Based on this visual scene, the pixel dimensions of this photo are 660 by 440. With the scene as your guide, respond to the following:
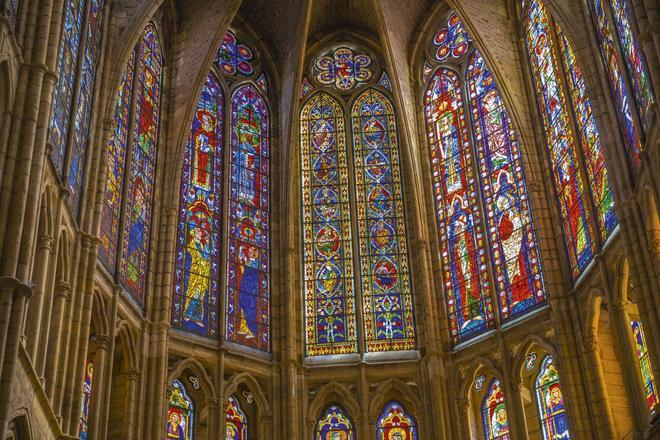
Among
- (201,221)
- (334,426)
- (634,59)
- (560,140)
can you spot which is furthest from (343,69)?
(634,59)

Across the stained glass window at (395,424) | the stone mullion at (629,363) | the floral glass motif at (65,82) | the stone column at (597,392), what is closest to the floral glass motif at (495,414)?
the stained glass window at (395,424)

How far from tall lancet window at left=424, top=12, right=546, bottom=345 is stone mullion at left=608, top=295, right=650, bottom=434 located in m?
A: 2.62

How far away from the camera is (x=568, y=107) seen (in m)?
19.5

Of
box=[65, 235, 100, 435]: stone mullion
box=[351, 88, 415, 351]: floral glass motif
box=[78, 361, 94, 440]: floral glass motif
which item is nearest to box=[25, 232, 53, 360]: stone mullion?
box=[65, 235, 100, 435]: stone mullion

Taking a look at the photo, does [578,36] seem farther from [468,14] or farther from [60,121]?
[60,121]

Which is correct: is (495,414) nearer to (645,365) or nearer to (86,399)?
(645,365)

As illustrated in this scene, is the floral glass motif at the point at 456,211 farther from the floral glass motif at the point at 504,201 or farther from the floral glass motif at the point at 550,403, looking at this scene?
the floral glass motif at the point at 550,403

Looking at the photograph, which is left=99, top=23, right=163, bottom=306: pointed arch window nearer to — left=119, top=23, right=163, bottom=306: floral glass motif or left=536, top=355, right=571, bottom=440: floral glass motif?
left=119, top=23, right=163, bottom=306: floral glass motif

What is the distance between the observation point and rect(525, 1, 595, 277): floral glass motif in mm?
18672

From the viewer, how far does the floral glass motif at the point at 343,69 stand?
80.6 feet

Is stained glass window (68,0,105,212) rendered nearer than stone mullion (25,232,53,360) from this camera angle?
No

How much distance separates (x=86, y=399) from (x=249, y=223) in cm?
653

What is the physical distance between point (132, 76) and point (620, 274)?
395 inches

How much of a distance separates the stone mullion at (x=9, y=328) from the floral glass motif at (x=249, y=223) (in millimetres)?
8276
